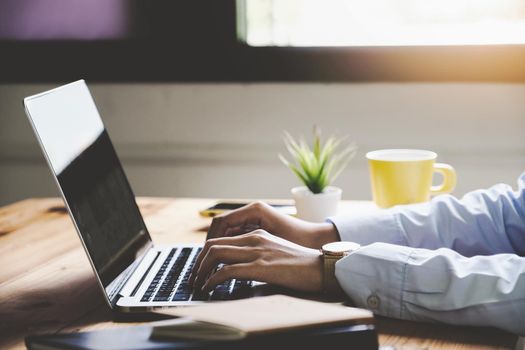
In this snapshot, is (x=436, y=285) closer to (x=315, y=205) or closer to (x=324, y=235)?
(x=324, y=235)

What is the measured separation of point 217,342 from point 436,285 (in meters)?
0.34

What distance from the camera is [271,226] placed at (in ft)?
3.81

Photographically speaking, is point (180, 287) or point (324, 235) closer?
point (180, 287)

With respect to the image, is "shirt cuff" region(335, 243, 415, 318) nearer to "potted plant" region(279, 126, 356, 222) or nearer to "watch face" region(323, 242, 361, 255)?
"watch face" region(323, 242, 361, 255)

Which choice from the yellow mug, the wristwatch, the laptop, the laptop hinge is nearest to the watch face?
the wristwatch

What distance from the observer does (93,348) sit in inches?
25.6

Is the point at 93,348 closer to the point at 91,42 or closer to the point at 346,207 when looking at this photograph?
the point at 346,207

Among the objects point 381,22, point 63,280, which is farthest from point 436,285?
point 381,22

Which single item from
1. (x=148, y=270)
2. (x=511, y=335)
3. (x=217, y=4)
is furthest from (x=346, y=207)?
(x=217, y=4)

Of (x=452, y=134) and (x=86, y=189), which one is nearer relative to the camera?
(x=86, y=189)

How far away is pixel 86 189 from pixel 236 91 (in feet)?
3.42

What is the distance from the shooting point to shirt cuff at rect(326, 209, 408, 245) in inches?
43.9

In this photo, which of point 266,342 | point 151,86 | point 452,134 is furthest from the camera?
point 151,86

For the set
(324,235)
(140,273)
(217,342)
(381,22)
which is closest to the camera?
(217,342)
